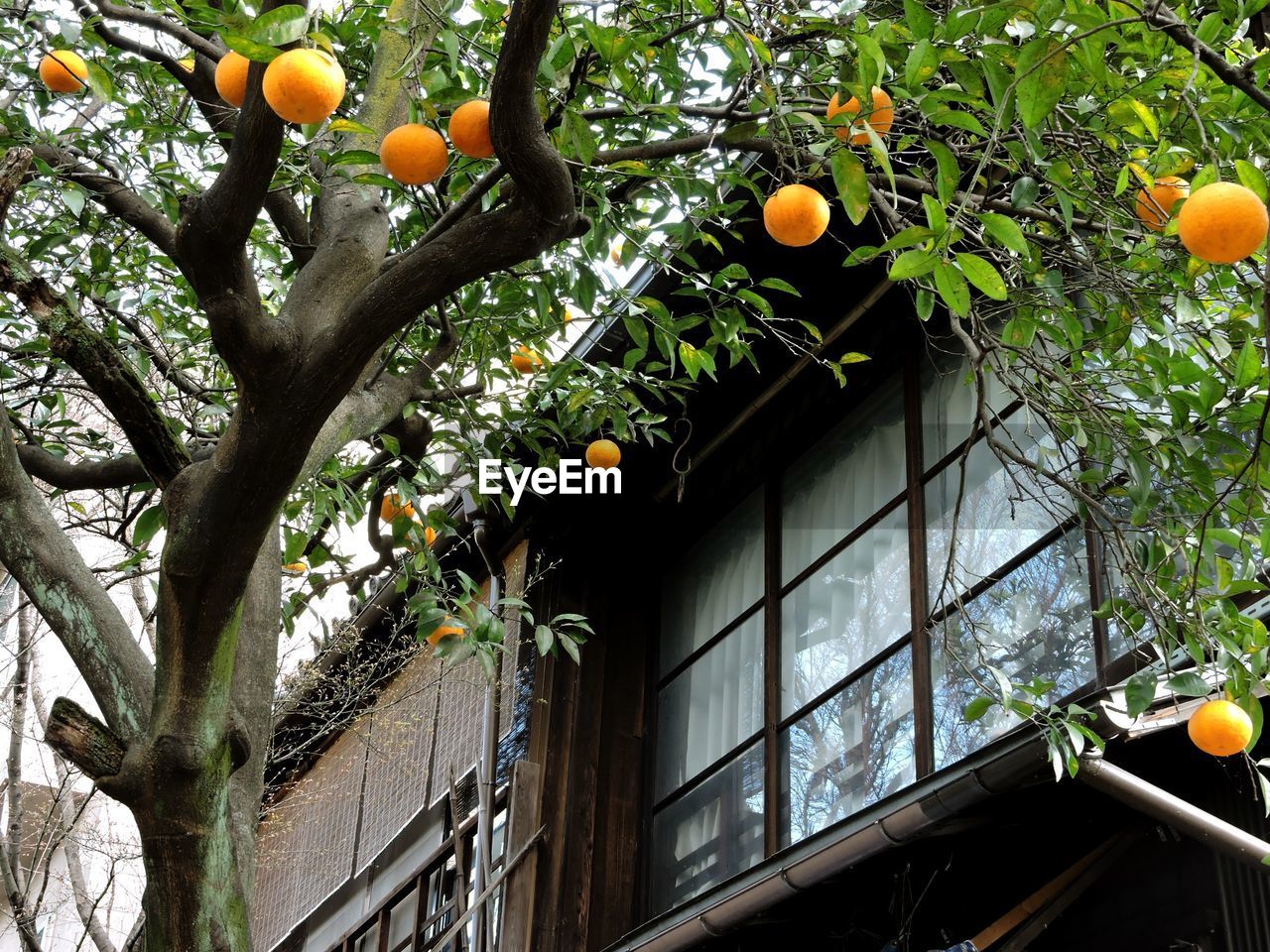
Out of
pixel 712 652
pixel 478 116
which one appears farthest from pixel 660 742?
pixel 478 116

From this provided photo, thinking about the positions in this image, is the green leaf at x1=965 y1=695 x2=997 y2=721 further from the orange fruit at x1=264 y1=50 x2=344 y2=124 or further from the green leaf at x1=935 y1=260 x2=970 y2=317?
the orange fruit at x1=264 y1=50 x2=344 y2=124

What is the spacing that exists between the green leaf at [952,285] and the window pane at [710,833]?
3.82 metres

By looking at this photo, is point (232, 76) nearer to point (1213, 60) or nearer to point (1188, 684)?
point (1213, 60)

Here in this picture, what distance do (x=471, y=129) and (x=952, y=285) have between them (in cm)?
108

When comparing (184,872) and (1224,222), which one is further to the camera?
(184,872)

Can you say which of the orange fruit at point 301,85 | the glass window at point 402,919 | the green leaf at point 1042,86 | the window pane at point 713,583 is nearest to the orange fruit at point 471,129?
the orange fruit at point 301,85

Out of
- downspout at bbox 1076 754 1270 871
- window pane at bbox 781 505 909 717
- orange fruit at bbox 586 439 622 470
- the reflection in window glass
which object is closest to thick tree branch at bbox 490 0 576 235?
downspout at bbox 1076 754 1270 871

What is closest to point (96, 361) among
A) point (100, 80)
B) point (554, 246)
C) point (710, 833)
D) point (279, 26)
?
point (279, 26)

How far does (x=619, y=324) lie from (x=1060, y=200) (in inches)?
127

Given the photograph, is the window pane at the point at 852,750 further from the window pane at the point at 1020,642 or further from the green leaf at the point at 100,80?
the green leaf at the point at 100,80

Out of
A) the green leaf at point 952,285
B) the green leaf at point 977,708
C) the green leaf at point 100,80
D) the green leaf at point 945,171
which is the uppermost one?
the green leaf at point 100,80

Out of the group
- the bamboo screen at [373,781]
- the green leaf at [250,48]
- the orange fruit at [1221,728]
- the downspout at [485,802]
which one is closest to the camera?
the green leaf at [250,48]

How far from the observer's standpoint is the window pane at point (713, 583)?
273 inches

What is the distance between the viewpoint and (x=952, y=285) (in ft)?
8.90
